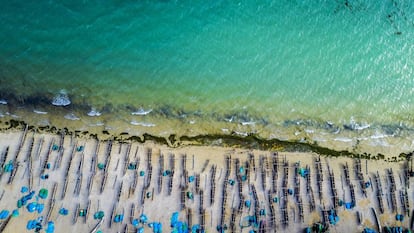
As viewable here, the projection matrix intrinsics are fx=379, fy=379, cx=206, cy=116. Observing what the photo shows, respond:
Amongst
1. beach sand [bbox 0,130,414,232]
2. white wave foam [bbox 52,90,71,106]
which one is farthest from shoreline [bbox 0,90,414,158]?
beach sand [bbox 0,130,414,232]

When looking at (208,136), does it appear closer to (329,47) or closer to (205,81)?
(205,81)

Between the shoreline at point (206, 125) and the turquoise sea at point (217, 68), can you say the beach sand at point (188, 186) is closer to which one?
the shoreline at point (206, 125)

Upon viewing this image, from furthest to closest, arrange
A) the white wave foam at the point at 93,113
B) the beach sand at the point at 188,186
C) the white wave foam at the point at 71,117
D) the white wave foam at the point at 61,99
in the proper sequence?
the white wave foam at the point at 61,99 < the white wave foam at the point at 93,113 < the white wave foam at the point at 71,117 < the beach sand at the point at 188,186

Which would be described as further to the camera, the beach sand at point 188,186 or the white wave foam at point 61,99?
the white wave foam at point 61,99

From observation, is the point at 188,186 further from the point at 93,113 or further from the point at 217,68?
the point at 217,68

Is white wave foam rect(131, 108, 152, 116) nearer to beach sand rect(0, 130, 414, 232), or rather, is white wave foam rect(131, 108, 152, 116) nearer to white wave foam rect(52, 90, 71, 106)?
beach sand rect(0, 130, 414, 232)

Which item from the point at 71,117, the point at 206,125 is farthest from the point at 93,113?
the point at 206,125

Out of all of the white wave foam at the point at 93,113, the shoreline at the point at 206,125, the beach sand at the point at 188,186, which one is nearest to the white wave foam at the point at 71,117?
the shoreline at the point at 206,125

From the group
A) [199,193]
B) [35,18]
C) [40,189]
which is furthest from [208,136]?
[35,18]
